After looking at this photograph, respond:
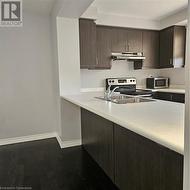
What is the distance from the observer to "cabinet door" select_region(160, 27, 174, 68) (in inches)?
152

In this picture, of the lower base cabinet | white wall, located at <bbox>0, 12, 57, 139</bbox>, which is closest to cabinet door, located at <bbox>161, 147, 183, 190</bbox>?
the lower base cabinet

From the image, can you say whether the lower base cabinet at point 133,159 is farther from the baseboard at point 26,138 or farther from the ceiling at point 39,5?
the ceiling at point 39,5

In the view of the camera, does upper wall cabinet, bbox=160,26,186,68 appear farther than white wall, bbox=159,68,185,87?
No

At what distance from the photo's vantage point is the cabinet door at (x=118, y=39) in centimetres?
378

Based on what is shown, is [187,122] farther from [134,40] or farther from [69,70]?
[134,40]

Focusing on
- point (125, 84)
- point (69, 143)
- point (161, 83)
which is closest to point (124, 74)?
point (125, 84)

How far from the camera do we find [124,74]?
4.27 m

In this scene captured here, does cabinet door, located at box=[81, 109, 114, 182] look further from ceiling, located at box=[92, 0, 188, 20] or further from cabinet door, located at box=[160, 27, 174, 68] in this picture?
cabinet door, located at box=[160, 27, 174, 68]

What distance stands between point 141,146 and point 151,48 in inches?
127

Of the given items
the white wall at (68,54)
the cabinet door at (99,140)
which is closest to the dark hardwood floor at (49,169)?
the cabinet door at (99,140)

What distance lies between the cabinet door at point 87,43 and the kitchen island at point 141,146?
4.34ft

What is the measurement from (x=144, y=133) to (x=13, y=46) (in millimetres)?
3033

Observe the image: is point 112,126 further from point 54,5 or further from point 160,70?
point 160,70

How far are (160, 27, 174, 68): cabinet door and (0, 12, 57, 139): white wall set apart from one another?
248 centimetres
